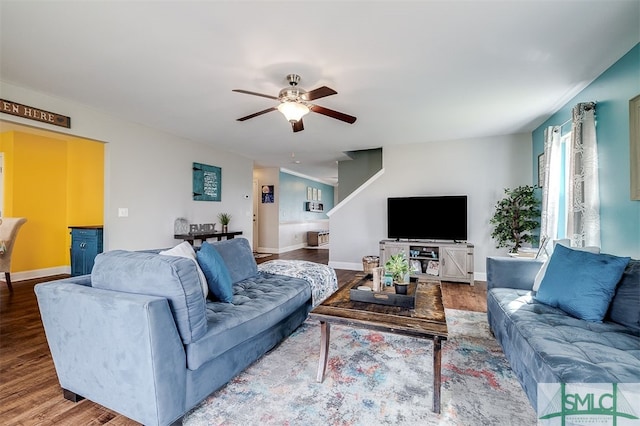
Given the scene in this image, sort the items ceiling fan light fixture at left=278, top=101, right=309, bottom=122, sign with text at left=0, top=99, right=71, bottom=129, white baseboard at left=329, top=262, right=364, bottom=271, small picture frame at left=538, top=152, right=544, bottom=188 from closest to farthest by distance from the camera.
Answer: ceiling fan light fixture at left=278, top=101, right=309, bottom=122 < sign with text at left=0, top=99, right=71, bottom=129 < small picture frame at left=538, top=152, right=544, bottom=188 < white baseboard at left=329, top=262, right=364, bottom=271

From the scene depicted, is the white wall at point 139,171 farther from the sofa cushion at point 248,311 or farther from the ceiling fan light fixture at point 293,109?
the ceiling fan light fixture at point 293,109

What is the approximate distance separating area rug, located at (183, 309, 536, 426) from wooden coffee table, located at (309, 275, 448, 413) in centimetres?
16

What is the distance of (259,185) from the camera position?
8125 mm

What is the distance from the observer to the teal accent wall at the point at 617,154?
2.20m

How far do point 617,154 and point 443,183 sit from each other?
8.77 feet

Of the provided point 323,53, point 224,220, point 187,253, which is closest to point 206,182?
point 224,220

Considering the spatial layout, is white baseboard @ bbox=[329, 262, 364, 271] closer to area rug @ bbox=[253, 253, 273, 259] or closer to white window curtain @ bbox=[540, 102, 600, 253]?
area rug @ bbox=[253, 253, 273, 259]

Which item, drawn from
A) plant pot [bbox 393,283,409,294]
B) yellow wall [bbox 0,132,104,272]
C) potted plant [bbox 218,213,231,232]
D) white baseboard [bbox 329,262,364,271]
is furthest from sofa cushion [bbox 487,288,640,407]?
yellow wall [bbox 0,132,104,272]

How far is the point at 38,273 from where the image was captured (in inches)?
186

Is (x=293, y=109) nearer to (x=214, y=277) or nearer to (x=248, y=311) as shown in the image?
(x=214, y=277)

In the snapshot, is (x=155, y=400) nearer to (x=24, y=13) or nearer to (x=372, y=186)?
(x=24, y=13)

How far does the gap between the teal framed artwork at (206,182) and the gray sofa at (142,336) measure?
3.42 meters

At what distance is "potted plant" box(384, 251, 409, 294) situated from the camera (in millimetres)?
2131

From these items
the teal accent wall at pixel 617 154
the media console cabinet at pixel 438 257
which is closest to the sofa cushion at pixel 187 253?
the teal accent wall at pixel 617 154
